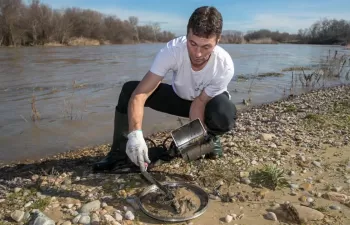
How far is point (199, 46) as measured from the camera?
252 cm

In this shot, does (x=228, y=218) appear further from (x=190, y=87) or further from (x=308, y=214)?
(x=190, y=87)

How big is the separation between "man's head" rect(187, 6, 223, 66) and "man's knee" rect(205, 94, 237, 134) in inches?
20.2

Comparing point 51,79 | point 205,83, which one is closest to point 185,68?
point 205,83

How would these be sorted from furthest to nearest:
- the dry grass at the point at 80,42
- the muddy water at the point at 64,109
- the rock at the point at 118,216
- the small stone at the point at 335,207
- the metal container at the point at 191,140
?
the dry grass at the point at 80,42 → the muddy water at the point at 64,109 → the metal container at the point at 191,140 → the small stone at the point at 335,207 → the rock at the point at 118,216

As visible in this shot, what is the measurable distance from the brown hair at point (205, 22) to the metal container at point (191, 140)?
0.73m

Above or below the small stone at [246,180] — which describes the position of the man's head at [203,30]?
above

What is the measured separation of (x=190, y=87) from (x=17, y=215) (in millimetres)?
1690

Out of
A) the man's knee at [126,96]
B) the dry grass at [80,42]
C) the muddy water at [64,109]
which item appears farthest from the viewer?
the dry grass at [80,42]

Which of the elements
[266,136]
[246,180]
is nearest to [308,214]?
[246,180]

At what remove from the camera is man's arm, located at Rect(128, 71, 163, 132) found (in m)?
2.49

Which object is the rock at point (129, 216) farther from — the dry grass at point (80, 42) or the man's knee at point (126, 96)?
the dry grass at point (80, 42)

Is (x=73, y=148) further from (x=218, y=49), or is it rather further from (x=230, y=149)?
(x=218, y=49)

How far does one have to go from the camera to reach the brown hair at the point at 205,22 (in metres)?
2.41

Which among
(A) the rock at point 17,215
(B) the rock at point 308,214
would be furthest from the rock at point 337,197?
(A) the rock at point 17,215
